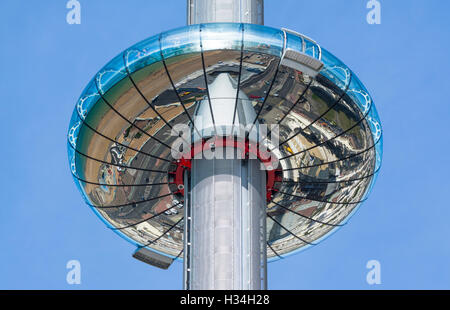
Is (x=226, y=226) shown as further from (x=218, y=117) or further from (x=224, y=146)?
(x=218, y=117)

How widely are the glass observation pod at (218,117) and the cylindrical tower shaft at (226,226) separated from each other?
1.70 metres

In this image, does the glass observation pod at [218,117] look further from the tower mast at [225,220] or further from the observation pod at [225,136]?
the tower mast at [225,220]

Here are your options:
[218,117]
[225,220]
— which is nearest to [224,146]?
[218,117]

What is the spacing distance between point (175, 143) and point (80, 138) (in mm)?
3237

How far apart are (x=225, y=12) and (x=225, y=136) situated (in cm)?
538

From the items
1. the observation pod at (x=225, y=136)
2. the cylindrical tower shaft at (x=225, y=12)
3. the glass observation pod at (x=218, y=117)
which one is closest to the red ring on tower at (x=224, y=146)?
the observation pod at (x=225, y=136)

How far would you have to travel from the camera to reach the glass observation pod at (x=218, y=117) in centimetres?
3594

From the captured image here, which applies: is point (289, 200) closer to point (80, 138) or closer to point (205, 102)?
point (205, 102)

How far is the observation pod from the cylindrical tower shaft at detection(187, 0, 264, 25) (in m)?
0.08

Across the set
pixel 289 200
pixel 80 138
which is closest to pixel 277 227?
pixel 289 200

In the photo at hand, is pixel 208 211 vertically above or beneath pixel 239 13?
beneath

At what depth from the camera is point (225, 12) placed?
132ft

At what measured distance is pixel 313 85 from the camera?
120ft

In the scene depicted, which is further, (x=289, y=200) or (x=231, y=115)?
(x=289, y=200)
